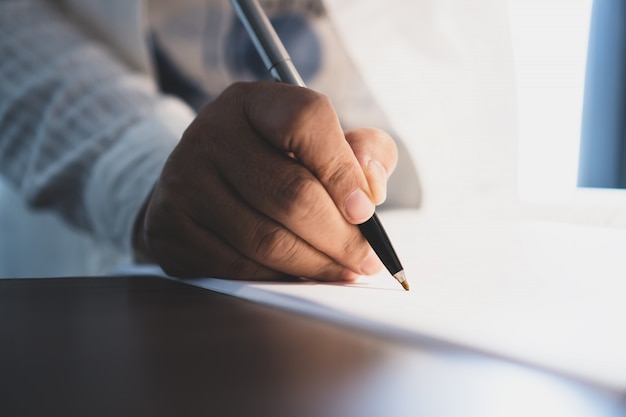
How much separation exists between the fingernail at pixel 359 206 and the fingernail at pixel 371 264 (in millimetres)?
27

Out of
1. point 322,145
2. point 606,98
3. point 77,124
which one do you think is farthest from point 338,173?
point 77,124

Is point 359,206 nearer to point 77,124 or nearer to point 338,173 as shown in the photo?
point 338,173

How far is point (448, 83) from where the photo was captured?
1.60 feet

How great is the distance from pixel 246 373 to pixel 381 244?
0.14 m

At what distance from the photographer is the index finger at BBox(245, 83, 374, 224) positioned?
0.26 metres

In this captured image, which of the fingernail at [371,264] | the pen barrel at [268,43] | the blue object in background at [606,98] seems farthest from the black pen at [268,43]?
the blue object in background at [606,98]

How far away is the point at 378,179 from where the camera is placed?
28 centimetres

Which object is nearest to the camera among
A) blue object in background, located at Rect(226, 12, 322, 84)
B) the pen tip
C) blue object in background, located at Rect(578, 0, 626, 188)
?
the pen tip

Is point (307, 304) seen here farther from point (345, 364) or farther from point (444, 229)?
point (444, 229)

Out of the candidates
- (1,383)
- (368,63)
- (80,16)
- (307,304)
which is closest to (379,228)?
(307,304)

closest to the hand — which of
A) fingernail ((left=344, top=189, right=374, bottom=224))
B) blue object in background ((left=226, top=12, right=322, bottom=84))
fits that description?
fingernail ((left=344, top=189, right=374, bottom=224))

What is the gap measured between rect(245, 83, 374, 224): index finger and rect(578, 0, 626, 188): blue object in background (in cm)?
22

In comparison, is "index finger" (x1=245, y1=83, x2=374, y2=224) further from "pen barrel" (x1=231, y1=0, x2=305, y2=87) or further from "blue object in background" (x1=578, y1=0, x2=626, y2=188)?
"blue object in background" (x1=578, y1=0, x2=626, y2=188)

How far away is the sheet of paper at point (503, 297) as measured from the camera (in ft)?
0.53
